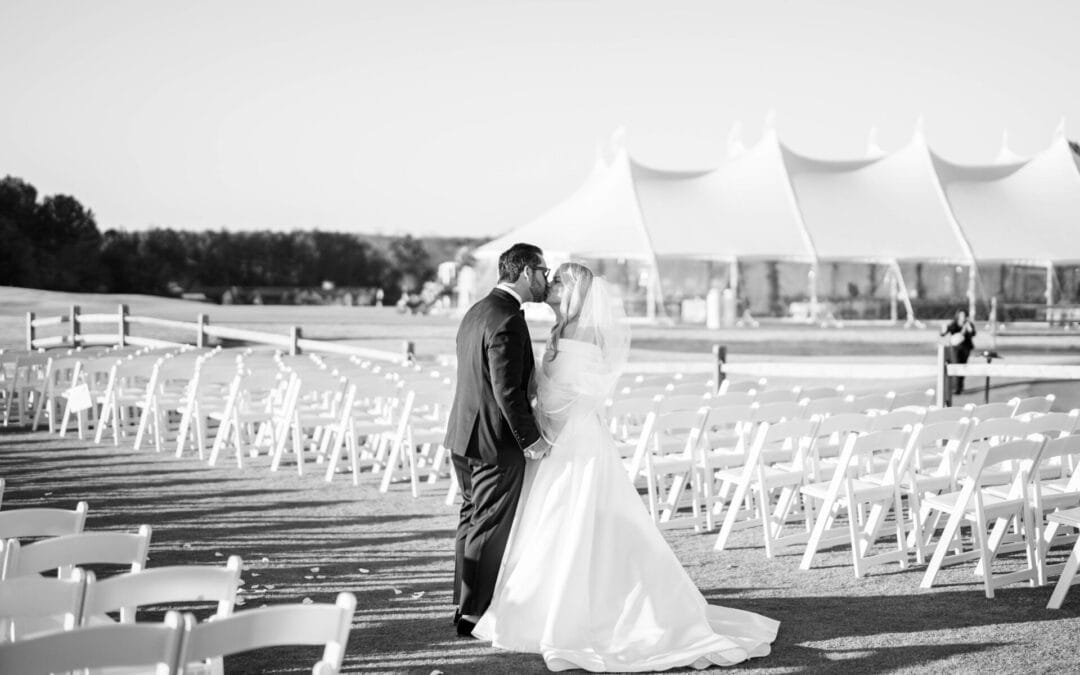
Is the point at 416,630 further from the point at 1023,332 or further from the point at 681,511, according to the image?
the point at 1023,332

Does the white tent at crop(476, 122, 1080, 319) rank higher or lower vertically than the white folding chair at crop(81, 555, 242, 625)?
higher

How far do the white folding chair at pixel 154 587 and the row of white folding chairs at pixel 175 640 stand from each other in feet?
1.06

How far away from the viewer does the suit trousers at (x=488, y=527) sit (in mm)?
4715

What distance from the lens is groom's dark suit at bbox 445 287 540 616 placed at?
461 cm

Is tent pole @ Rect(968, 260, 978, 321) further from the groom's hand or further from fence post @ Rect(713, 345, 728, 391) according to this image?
the groom's hand

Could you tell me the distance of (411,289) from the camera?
64.0 metres

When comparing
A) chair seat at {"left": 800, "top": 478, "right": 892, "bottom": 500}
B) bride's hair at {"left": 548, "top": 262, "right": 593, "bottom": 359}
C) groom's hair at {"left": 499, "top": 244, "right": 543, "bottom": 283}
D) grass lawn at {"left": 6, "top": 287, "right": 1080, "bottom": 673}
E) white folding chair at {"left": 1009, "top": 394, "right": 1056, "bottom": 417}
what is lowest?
grass lawn at {"left": 6, "top": 287, "right": 1080, "bottom": 673}

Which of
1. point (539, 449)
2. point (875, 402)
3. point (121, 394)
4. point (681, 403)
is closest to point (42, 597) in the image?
point (539, 449)

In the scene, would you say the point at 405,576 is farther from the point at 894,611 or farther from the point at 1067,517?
the point at 1067,517

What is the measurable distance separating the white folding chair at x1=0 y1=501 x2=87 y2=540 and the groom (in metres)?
1.61

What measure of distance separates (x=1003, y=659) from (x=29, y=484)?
7.51m

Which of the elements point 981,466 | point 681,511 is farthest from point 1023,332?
point 981,466

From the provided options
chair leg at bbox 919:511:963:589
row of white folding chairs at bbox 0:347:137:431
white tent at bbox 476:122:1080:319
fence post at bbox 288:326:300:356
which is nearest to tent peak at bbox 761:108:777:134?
white tent at bbox 476:122:1080:319

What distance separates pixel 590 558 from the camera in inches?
180
